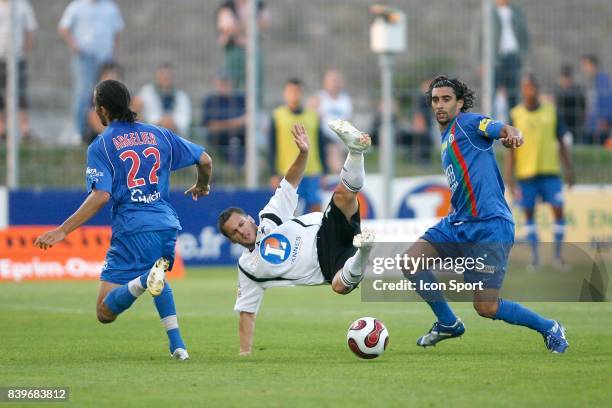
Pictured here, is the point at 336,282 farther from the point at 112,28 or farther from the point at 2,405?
the point at 112,28

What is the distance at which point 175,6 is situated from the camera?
2192 centimetres

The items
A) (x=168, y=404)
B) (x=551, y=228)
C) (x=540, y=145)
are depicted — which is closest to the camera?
(x=168, y=404)

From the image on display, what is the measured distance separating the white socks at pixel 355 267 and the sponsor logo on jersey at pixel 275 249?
0.63 meters

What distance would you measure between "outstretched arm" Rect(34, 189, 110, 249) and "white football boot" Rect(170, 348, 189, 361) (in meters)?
1.30

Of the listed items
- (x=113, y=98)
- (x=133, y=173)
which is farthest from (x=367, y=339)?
(x=113, y=98)

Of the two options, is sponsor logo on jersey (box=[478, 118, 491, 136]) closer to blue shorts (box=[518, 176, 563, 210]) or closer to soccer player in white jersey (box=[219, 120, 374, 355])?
soccer player in white jersey (box=[219, 120, 374, 355])

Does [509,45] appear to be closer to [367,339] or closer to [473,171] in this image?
[473,171]

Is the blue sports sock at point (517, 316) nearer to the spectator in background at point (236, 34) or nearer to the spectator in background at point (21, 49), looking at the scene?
the spectator in background at point (236, 34)

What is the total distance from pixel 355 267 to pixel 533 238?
10.6 m

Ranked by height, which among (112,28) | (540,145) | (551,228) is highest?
(112,28)

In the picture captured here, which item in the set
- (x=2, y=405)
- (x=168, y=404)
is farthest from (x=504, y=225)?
(x=2, y=405)

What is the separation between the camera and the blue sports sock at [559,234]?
19.7 metres

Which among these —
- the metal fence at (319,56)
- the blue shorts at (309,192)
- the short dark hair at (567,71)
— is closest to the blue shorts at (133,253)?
the blue shorts at (309,192)

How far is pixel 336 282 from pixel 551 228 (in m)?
11.6
